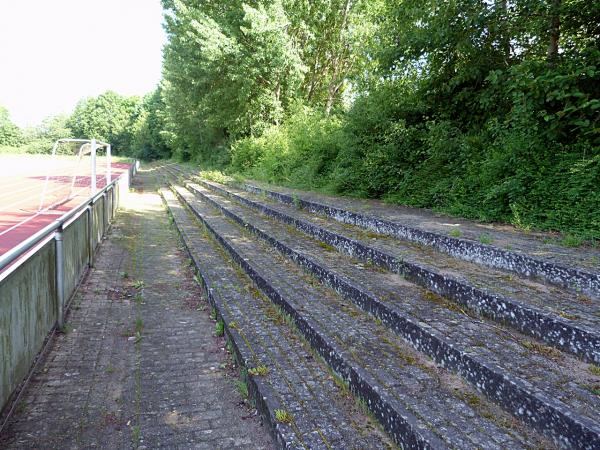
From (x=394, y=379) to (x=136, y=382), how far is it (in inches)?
88.4

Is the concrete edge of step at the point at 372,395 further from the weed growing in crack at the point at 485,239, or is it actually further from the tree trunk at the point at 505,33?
the tree trunk at the point at 505,33

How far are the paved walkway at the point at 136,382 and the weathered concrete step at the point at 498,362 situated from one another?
Result: 1.36 meters

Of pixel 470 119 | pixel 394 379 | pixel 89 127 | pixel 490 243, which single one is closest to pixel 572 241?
pixel 490 243

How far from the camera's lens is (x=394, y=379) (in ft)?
9.08

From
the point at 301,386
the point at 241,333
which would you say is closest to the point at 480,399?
the point at 301,386

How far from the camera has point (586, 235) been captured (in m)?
4.57

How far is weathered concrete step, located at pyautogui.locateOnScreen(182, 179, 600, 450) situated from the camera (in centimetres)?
211

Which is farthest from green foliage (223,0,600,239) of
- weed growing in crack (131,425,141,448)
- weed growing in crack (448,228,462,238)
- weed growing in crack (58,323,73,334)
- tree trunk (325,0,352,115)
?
tree trunk (325,0,352,115)

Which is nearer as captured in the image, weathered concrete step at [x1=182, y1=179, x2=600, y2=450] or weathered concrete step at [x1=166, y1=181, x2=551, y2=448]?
weathered concrete step at [x1=182, y1=179, x2=600, y2=450]

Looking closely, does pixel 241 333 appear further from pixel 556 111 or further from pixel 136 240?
pixel 136 240

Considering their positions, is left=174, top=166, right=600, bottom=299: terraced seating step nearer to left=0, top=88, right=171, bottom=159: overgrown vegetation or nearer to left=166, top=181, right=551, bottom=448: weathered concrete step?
left=166, top=181, right=551, bottom=448: weathered concrete step

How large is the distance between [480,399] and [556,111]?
198 inches

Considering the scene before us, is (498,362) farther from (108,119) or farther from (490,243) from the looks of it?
(108,119)

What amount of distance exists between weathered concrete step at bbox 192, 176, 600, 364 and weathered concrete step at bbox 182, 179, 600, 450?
107 millimetres
